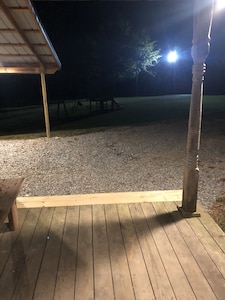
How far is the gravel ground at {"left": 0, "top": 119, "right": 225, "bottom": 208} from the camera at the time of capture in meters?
4.60

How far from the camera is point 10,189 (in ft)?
8.67

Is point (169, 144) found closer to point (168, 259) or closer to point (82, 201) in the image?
point (82, 201)

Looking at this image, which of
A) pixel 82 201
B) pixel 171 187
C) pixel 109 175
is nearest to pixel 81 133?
pixel 109 175

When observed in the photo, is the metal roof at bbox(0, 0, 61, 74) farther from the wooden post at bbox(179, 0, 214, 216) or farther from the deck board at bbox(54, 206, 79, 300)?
the deck board at bbox(54, 206, 79, 300)

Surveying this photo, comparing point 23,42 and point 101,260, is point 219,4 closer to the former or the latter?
point 101,260

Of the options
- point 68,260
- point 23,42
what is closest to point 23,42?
point 23,42

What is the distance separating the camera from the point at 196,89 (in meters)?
2.60

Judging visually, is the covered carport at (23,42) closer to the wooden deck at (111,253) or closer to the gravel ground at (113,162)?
the gravel ground at (113,162)

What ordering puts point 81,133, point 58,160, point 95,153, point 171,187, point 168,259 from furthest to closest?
point 81,133
point 95,153
point 58,160
point 171,187
point 168,259

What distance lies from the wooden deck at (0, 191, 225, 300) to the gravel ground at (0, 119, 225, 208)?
51.1 inches

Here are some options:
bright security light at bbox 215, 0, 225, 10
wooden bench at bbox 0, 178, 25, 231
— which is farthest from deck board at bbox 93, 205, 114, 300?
bright security light at bbox 215, 0, 225, 10

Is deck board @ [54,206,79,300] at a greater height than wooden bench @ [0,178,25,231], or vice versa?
wooden bench @ [0,178,25,231]

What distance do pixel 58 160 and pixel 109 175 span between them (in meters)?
1.59

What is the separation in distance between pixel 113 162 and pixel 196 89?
3.49 meters
